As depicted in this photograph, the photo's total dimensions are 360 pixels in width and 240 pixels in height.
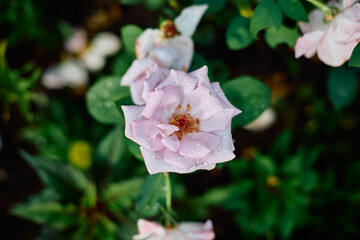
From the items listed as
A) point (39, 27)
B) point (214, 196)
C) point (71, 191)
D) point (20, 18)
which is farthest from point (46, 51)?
point (214, 196)

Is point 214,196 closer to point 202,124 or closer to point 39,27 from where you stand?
point 202,124

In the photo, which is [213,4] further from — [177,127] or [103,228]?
[103,228]

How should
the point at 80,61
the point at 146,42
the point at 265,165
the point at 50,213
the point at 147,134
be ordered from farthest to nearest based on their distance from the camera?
the point at 80,61
the point at 265,165
the point at 50,213
the point at 146,42
the point at 147,134

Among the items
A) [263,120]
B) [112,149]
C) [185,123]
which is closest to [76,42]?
[112,149]

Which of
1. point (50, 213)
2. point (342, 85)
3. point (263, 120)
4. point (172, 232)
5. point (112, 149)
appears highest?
point (342, 85)

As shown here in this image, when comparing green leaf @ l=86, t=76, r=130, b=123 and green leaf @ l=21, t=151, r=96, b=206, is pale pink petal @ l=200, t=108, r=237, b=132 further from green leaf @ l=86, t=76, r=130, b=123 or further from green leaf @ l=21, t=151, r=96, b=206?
green leaf @ l=21, t=151, r=96, b=206

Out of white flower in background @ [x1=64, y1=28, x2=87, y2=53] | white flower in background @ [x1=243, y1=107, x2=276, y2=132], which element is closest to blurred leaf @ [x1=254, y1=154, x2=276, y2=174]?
white flower in background @ [x1=243, y1=107, x2=276, y2=132]
